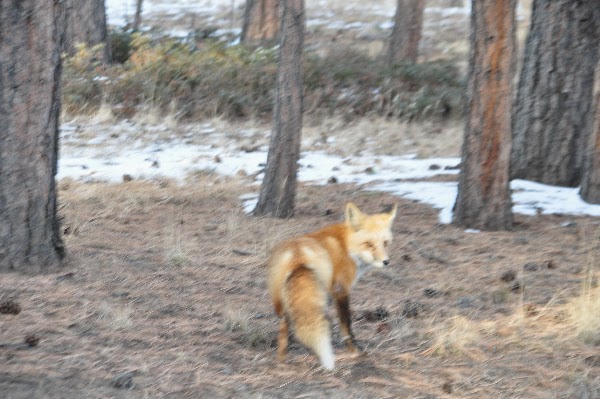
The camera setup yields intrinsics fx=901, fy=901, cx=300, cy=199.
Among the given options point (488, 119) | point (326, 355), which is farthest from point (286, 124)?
point (326, 355)

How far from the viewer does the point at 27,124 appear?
656 cm

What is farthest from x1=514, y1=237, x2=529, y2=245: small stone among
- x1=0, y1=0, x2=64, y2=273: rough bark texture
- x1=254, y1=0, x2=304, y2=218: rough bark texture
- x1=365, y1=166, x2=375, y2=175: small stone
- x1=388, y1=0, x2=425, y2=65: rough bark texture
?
x1=388, y1=0, x2=425, y2=65: rough bark texture

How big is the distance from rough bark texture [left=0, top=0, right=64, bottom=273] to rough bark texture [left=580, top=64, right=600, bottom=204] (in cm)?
552

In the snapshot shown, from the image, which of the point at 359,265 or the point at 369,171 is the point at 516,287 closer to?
the point at 359,265

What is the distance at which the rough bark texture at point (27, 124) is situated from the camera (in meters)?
6.52

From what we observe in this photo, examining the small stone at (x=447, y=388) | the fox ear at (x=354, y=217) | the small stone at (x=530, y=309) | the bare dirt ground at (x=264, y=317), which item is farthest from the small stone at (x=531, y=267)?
the small stone at (x=447, y=388)

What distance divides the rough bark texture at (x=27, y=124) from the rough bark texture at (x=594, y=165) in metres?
5.52

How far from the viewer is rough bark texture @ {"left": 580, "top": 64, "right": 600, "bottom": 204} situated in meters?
9.34

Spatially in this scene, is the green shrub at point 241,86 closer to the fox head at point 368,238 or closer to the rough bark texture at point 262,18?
the rough bark texture at point 262,18

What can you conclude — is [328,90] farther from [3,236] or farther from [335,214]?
[3,236]

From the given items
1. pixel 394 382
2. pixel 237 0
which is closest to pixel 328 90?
pixel 394 382

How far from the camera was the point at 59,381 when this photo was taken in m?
4.66

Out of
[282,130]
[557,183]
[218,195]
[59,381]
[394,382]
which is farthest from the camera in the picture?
[218,195]

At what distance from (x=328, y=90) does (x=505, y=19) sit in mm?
9351
